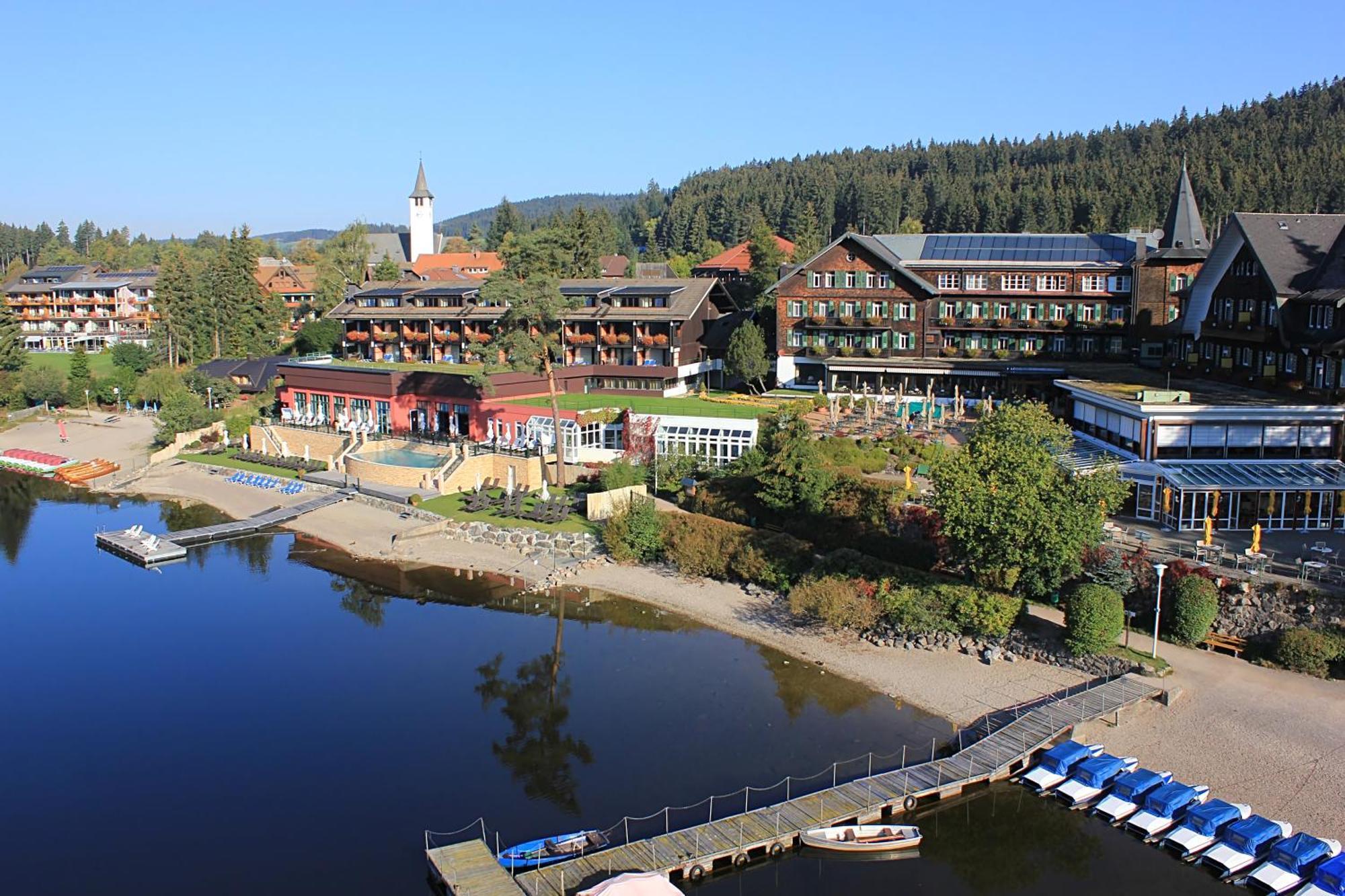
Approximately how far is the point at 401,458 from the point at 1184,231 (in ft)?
117

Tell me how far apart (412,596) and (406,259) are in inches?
3636

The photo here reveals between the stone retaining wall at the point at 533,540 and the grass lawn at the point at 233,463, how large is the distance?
13457 mm

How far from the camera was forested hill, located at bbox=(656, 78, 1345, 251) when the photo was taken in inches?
3369

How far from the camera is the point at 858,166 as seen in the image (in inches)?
5217

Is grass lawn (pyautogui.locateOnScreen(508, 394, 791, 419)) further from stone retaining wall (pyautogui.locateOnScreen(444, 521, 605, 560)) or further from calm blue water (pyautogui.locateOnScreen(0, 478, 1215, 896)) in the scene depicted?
calm blue water (pyautogui.locateOnScreen(0, 478, 1215, 896))

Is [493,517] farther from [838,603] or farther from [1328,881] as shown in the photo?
[1328,881]

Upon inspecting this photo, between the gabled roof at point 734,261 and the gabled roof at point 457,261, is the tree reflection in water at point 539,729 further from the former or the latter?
the gabled roof at point 457,261

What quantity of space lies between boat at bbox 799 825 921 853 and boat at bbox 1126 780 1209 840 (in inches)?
149

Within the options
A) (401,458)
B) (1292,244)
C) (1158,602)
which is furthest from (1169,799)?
(401,458)

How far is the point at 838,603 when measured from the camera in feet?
87.6

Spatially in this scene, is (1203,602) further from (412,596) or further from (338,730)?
(412,596)

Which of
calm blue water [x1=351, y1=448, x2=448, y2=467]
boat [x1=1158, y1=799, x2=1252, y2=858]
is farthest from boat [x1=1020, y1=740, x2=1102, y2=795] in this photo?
calm blue water [x1=351, y1=448, x2=448, y2=467]

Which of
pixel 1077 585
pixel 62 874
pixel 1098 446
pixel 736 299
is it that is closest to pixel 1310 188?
pixel 736 299

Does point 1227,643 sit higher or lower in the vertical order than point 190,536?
higher
